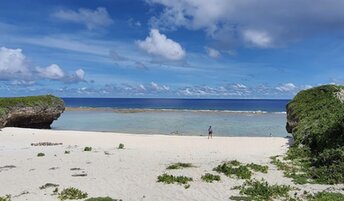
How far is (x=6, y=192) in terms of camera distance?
13.4 meters

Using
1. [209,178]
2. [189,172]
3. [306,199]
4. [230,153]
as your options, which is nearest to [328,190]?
[306,199]

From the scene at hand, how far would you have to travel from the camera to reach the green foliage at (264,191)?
41.4ft

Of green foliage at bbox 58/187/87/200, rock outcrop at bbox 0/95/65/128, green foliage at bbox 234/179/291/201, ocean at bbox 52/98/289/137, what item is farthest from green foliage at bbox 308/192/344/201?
rock outcrop at bbox 0/95/65/128

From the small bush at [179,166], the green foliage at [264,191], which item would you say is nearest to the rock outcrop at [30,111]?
the small bush at [179,166]

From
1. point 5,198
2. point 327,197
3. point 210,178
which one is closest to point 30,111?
point 5,198

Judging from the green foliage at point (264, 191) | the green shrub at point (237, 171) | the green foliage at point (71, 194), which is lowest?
the green foliage at point (71, 194)

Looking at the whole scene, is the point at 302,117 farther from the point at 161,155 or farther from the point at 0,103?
the point at 0,103

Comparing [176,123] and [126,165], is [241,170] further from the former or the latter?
[176,123]

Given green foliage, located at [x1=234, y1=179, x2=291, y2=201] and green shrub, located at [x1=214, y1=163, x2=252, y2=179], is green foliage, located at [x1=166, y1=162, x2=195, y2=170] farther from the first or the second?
green foliage, located at [x1=234, y1=179, x2=291, y2=201]

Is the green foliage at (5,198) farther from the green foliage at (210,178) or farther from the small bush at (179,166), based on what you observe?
the small bush at (179,166)

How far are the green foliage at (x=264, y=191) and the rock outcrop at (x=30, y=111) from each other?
30.6 m

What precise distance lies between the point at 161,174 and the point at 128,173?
1.48m

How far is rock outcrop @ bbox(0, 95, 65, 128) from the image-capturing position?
1540 inches

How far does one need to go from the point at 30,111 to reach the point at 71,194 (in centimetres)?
3210
